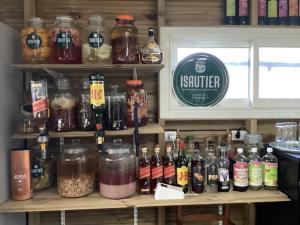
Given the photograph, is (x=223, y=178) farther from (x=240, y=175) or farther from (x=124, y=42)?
(x=124, y=42)

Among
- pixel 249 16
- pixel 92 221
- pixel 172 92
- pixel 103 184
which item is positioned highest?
pixel 249 16

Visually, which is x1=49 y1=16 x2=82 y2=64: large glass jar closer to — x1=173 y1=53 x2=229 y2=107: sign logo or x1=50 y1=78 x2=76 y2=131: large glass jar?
x1=50 y1=78 x2=76 y2=131: large glass jar

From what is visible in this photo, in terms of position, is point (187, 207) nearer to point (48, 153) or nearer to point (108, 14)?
point (48, 153)

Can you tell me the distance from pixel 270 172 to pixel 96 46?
1368 mm

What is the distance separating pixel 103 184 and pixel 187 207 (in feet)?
2.68

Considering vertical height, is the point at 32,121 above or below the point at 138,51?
below

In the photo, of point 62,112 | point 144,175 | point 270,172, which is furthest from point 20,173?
point 270,172

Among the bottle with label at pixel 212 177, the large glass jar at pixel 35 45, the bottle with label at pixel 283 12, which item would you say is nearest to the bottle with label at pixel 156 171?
the bottle with label at pixel 212 177

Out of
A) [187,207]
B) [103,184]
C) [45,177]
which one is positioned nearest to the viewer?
[103,184]

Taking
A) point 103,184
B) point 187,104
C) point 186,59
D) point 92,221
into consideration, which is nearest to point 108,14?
point 186,59

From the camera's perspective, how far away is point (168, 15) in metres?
2.26

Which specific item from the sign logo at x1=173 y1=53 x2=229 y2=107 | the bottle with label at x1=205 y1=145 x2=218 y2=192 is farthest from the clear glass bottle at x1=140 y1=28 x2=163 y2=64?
the bottle with label at x1=205 y1=145 x2=218 y2=192

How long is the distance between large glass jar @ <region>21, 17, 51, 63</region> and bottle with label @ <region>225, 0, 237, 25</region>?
1303mm

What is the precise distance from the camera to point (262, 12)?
2.24 m
